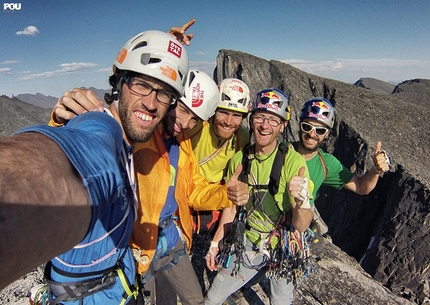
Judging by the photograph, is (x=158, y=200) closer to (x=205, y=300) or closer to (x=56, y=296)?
(x=56, y=296)

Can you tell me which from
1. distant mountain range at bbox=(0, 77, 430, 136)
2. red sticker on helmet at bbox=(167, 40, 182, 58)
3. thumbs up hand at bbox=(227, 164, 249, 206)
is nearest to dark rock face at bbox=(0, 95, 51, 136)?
distant mountain range at bbox=(0, 77, 430, 136)

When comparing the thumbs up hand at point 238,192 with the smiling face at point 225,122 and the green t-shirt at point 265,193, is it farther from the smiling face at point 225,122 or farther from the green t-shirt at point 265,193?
the smiling face at point 225,122

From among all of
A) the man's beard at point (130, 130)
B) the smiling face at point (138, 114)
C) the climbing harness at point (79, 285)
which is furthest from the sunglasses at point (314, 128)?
the climbing harness at point (79, 285)

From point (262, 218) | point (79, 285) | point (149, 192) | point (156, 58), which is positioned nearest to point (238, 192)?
point (262, 218)

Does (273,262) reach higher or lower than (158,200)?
lower

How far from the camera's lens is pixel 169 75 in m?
2.98

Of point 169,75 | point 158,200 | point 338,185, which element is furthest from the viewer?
point 338,185

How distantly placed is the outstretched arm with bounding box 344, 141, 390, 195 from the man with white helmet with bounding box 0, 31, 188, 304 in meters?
3.27

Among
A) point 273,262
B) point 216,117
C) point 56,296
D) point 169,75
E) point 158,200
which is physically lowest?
point 273,262

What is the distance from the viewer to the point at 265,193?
3.86 meters

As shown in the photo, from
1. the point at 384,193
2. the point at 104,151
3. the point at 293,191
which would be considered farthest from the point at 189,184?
the point at 384,193

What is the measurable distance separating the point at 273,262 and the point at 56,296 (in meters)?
2.93

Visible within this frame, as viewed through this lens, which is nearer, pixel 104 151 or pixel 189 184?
pixel 104 151

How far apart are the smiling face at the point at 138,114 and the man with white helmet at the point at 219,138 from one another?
5.91ft
